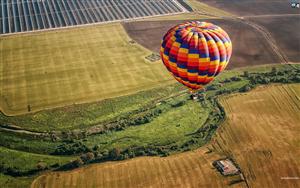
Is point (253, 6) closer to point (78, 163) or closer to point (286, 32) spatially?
point (286, 32)

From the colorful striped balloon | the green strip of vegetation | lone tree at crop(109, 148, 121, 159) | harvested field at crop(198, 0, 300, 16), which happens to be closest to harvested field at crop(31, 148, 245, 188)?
lone tree at crop(109, 148, 121, 159)

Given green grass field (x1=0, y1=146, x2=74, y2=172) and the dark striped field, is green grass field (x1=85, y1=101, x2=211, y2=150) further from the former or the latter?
the dark striped field

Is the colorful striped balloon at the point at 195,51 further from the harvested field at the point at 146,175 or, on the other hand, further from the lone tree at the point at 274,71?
the lone tree at the point at 274,71

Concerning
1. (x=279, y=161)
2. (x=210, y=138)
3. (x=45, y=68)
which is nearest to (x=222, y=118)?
(x=210, y=138)

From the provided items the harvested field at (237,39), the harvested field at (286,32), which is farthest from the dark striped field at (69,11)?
the harvested field at (286,32)

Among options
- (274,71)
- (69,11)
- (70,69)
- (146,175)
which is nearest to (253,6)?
(274,71)

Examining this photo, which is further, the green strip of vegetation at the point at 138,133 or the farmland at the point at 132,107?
the green strip of vegetation at the point at 138,133
